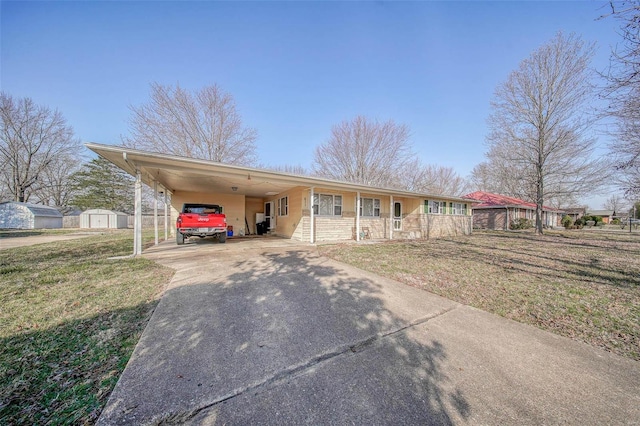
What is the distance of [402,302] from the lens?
3848mm

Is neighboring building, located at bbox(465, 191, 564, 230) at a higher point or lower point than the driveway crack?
higher

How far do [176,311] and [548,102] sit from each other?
2178 cm

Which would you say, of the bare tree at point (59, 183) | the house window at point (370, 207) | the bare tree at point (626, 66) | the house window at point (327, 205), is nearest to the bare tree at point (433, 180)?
the house window at point (370, 207)

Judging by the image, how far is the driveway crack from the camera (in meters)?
1.59

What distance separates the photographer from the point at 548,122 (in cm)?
1483

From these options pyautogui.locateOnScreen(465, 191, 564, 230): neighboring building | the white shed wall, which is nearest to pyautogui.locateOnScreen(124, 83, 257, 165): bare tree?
the white shed wall

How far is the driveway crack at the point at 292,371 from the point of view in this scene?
159 cm

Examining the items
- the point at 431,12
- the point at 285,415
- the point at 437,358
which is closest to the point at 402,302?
the point at 437,358

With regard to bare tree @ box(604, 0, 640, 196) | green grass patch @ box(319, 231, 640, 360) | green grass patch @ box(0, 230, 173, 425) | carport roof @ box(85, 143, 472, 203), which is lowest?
green grass patch @ box(319, 231, 640, 360)

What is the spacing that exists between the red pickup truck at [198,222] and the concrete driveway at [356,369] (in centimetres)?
610

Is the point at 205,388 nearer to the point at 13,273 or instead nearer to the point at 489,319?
the point at 489,319

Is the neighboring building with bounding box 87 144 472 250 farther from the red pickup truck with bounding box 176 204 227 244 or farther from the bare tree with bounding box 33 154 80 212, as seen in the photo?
the bare tree with bounding box 33 154 80 212

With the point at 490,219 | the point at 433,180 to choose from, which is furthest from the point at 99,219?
the point at 490,219

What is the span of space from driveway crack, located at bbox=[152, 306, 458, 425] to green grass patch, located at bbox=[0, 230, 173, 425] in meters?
0.58
